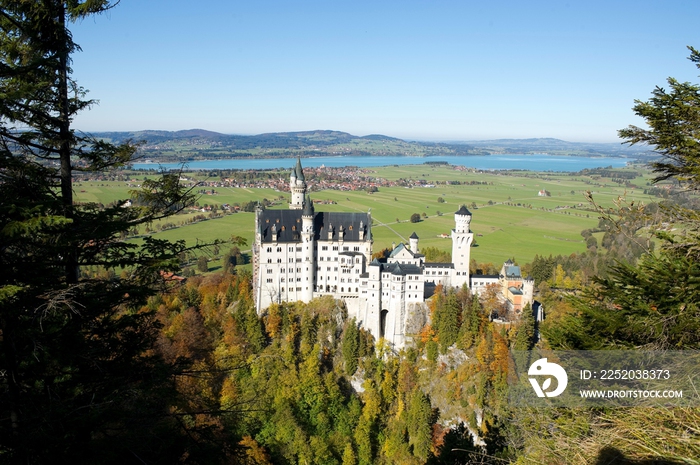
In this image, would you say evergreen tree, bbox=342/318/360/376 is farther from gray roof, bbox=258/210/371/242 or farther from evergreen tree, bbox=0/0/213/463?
evergreen tree, bbox=0/0/213/463

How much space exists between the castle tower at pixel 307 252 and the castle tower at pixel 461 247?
15.9 meters

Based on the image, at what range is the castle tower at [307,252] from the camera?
50062 mm

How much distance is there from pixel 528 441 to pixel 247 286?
4811cm

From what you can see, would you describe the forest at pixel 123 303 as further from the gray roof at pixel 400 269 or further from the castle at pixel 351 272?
the castle at pixel 351 272

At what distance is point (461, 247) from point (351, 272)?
12643mm

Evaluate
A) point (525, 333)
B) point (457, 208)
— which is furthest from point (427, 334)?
point (457, 208)

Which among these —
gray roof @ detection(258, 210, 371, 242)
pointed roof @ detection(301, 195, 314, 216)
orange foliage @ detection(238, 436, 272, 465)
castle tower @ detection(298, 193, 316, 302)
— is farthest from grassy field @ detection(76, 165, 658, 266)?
orange foliage @ detection(238, 436, 272, 465)

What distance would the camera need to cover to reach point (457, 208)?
147m

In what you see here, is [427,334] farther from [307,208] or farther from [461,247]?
[307,208]

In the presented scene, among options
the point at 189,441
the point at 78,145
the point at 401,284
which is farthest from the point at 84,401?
the point at 401,284

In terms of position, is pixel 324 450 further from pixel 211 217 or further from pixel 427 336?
pixel 211 217

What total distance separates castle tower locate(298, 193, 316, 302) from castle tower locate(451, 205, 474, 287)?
625 inches

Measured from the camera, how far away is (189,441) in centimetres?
964

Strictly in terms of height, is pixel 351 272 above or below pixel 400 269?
below
